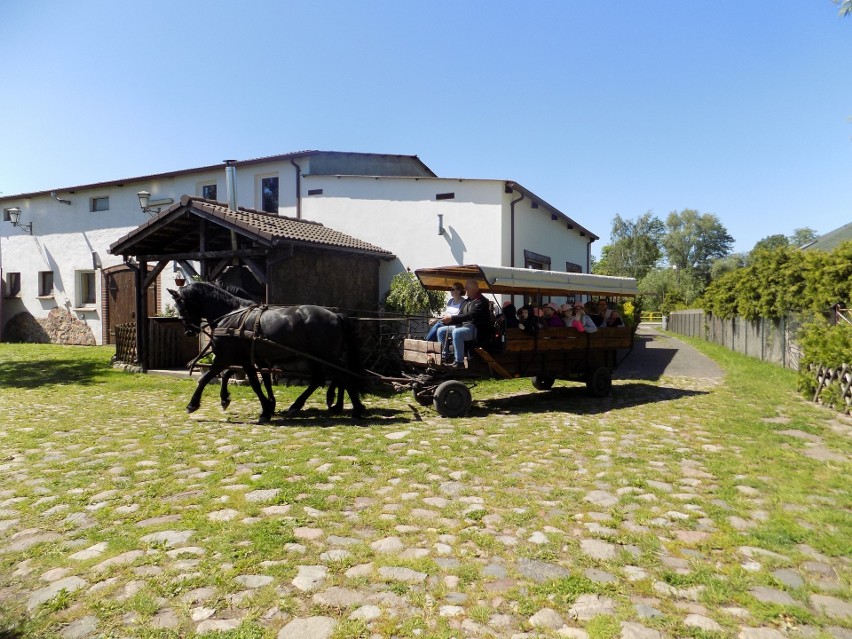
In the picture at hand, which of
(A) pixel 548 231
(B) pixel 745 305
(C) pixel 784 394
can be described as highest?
(A) pixel 548 231

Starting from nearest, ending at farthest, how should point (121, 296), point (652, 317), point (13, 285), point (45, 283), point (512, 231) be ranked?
1. point (512, 231)
2. point (121, 296)
3. point (45, 283)
4. point (13, 285)
5. point (652, 317)

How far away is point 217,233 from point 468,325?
26.5 ft

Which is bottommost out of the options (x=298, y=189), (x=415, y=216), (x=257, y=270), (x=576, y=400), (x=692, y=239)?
(x=576, y=400)

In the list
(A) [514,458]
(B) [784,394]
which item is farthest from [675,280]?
(A) [514,458]

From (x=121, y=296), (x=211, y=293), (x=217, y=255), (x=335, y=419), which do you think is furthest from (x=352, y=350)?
(x=121, y=296)

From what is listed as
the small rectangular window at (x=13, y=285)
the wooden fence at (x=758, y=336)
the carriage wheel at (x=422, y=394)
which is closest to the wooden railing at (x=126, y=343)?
the carriage wheel at (x=422, y=394)

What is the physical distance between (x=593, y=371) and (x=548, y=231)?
8.60 meters

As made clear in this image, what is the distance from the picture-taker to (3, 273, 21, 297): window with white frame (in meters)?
21.7

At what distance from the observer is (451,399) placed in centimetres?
796

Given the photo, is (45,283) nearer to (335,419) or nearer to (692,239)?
(335,419)

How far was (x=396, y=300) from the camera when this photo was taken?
13594 millimetres

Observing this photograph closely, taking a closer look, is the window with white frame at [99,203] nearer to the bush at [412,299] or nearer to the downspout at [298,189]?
the downspout at [298,189]

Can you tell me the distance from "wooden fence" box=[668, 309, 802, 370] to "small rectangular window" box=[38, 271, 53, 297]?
25655 mm

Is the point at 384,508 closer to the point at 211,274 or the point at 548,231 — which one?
the point at 211,274
